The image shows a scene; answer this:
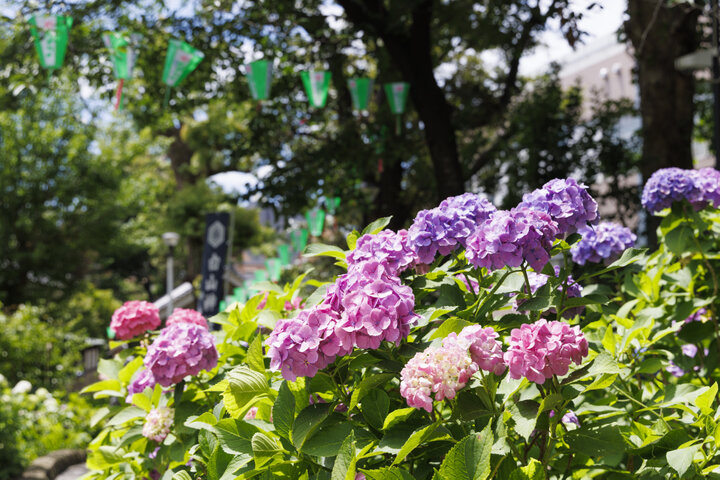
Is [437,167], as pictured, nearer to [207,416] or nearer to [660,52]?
[660,52]

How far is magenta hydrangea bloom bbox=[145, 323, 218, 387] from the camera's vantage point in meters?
1.93

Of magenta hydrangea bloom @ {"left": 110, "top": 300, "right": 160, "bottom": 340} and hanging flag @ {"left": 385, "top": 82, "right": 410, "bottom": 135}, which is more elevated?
hanging flag @ {"left": 385, "top": 82, "right": 410, "bottom": 135}

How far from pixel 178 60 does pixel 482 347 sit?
21.2 feet

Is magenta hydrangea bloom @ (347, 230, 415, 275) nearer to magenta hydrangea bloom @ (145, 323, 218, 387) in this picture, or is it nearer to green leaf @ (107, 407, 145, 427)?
magenta hydrangea bloom @ (145, 323, 218, 387)

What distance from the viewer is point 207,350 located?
198 cm

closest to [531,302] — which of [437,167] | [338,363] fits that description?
[338,363]

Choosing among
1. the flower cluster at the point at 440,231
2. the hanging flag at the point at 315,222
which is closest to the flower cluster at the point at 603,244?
the flower cluster at the point at 440,231

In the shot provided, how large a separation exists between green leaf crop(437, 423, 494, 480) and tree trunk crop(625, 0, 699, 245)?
18.0ft

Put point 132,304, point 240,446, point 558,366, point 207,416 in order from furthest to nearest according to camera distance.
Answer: point 132,304 → point 207,416 → point 240,446 → point 558,366

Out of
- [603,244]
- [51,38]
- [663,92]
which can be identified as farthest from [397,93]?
[603,244]

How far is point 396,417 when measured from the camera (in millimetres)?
1438

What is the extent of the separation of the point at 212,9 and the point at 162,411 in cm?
727

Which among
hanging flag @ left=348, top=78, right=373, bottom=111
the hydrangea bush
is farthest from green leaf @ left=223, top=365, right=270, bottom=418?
hanging flag @ left=348, top=78, right=373, bottom=111

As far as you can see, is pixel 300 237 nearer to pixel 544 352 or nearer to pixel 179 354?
pixel 179 354
